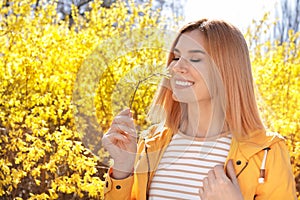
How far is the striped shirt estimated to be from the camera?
1843mm

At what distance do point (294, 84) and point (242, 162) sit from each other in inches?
121

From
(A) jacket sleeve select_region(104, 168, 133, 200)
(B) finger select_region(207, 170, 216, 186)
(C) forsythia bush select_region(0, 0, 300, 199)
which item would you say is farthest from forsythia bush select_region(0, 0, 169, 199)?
(B) finger select_region(207, 170, 216, 186)

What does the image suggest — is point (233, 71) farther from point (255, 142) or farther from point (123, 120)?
point (123, 120)

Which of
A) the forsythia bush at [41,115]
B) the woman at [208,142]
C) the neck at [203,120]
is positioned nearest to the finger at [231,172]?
the woman at [208,142]

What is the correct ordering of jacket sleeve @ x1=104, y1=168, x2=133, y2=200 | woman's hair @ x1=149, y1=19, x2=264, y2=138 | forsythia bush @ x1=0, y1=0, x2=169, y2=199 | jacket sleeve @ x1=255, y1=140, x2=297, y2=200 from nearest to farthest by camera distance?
1. jacket sleeve @ x1=255, y1=140, x2=297, y2=200
2. woman's hair @ x1=149, y1=19, x2=264, y2=138
3. jacket sleeve @ x1=104, y1=168, x2=133, y2=200
4. forsythia bush @ x1=0, y1=0, x2=169, y2=199

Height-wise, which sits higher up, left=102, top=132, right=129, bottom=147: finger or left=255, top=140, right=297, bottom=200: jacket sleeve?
left=102, top=132, right=129, bottom=147: finger

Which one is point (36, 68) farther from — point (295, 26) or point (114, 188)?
point (295, 26)

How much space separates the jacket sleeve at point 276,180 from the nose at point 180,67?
343 mm

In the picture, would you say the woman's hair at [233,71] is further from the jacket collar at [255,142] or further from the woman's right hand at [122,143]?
the woman's right hand at [122,143]

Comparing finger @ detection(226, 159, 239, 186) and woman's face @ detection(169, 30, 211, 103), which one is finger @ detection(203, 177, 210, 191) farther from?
woman's face @ detection(169, 30, 211, 103)

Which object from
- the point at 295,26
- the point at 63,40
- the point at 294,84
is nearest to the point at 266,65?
the point at 294,84

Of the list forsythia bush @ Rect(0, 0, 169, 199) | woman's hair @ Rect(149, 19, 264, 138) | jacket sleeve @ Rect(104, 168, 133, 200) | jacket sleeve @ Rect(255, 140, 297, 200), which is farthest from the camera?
forsythia bush @ Rect(0, 0, 169, 199)

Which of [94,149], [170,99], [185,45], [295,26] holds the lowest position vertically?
[295,26]

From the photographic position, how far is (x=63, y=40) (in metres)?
4.14
